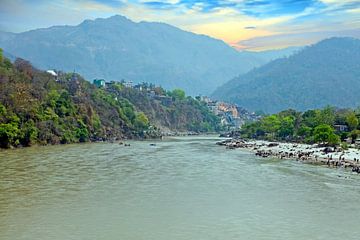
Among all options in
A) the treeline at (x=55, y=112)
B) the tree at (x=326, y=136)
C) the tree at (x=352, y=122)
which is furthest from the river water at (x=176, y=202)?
the tree at (x=352, y=122)

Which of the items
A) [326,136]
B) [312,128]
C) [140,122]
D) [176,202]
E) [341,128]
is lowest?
[176,202]

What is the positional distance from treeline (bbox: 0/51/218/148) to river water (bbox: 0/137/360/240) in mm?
20095

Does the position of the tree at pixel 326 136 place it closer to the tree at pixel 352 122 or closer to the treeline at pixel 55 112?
the tree at pixel 352 122

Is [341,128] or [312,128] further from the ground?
[341,128]

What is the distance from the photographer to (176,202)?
18.7 meters

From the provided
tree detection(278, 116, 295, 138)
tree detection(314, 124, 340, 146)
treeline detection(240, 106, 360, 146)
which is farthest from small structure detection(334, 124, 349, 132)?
tree detection(278, 116, 295, 138)

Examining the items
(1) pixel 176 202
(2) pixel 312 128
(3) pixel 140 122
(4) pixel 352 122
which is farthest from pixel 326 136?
(3) pixel 140 122

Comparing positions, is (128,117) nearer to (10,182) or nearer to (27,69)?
(27,69)

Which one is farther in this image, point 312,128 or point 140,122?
point 140,122

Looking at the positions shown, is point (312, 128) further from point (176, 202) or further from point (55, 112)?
point (176, 202)

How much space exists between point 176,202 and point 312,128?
40808mm

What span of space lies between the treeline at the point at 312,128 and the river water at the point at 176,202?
15.5 metres

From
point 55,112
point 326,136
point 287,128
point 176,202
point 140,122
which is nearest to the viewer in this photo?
point 176,202

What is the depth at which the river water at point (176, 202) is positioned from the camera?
14.2 metres
